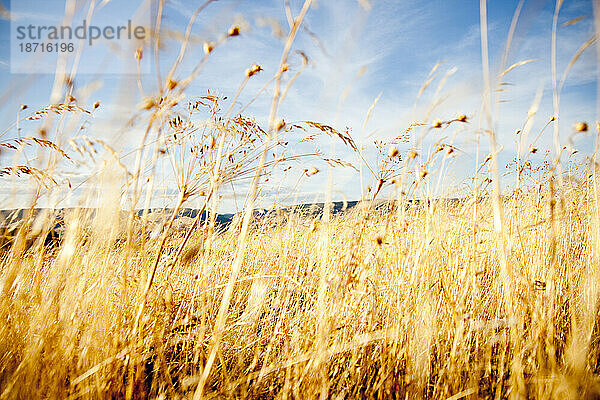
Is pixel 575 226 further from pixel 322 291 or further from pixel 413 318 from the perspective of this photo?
pixel 322 291

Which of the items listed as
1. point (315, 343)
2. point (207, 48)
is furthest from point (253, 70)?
point (315, 343)

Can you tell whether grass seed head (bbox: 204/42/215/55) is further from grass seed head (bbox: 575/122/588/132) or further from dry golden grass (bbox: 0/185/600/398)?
grass seed head (bbox: 575/122/588/132)

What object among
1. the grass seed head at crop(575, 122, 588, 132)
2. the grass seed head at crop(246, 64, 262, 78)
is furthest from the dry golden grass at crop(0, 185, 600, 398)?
the grass seed head at crop(246, 64, 262, 78)

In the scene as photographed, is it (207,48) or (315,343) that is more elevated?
(207,48)

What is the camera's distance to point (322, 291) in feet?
3.84

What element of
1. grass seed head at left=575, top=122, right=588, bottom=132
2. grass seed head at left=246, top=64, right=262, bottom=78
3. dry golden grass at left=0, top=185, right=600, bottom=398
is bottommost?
dry golden grass at left=0, top=185, right=600, bottom=398

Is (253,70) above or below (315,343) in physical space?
above

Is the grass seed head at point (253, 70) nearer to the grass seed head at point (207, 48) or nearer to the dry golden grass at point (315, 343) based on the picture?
the grass seed head at point (207, 48)

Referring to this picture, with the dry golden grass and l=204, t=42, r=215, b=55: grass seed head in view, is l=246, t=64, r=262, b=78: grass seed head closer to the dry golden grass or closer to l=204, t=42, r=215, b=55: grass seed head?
l=204, t=42, r=215, b=55: grass seed head

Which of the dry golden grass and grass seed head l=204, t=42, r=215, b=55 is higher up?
grass seed head l=204, t=42, r=215, b=55

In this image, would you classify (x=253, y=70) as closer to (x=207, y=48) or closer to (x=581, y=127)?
(x=207, y=48)

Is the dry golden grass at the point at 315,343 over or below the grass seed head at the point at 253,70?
below

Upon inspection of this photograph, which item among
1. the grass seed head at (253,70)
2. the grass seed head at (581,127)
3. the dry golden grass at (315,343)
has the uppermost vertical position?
the grass seed head at (253,70)

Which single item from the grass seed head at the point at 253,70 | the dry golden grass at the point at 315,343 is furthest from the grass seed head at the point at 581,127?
the grass seed head at the point at 253,70
